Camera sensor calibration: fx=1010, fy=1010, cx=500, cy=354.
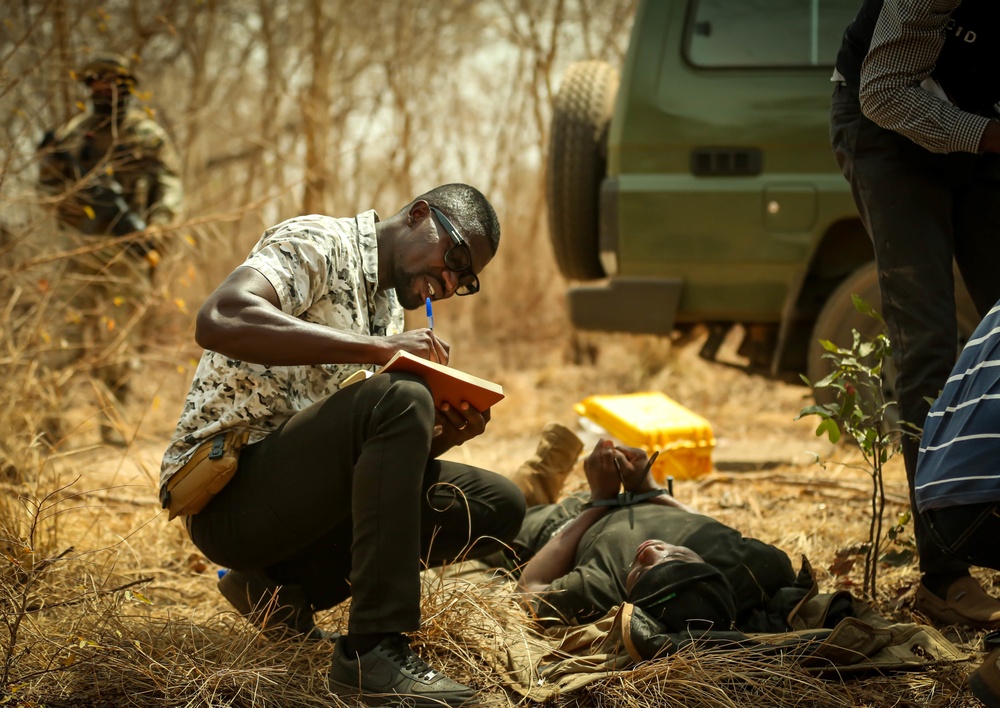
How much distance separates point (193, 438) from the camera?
2.34 meters

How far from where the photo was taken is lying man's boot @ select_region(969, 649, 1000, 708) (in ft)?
5.90

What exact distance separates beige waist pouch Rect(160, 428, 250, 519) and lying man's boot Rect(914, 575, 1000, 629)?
1830 mm

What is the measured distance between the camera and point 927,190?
265cm

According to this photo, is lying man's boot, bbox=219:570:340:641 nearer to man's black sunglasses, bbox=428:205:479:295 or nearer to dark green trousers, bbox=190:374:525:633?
dark green trousers, bbox=190:374:525:633

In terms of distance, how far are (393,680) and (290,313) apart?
2.72 ft

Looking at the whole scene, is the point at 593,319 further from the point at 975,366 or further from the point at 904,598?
the point at 975,366

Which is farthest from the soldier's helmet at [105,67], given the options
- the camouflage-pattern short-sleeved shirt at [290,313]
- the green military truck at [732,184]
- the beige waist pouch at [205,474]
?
the beige waist pouch at [205,474]

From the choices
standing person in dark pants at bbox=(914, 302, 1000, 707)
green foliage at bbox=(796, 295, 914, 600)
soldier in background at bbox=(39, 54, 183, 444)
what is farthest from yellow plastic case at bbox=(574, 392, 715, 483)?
soldier in background at bbox=(39, 54, 183, 444)

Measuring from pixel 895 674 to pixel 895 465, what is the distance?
2.60 meters

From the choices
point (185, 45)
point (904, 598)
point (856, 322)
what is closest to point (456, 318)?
point (185, 45)

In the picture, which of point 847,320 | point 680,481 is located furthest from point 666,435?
point 847,320

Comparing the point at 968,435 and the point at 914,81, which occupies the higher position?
the point at 914,81

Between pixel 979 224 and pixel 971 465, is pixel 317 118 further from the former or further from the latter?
pixel 971 465

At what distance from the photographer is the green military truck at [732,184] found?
4.65m
